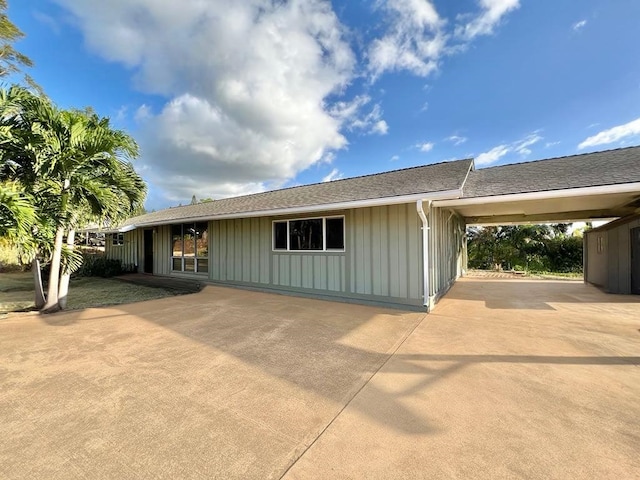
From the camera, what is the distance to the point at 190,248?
11.3m

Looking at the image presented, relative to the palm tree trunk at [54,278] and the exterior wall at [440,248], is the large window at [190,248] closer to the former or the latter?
the palm tree trunk at [54,278]

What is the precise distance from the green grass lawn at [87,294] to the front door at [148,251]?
6.77 ft

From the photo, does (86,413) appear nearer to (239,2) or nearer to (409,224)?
(409,224)

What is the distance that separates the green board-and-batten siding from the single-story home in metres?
0.02

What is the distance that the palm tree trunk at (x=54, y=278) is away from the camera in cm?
586

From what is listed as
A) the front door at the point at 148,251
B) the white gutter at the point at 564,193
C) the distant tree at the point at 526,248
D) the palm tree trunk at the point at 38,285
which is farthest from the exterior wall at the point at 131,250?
the distant tree at the point at 526,248

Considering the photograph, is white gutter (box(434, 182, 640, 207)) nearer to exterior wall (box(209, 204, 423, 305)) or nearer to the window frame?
exterior wall (box(209, 204, 423, 305))

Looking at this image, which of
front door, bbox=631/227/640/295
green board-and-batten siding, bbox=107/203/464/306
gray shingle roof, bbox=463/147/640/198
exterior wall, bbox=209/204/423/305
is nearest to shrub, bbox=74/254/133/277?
green board-and-batten siding, bbox=107/203/464/306

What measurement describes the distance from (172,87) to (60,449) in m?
13.2

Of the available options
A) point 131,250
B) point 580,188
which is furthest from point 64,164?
point 580,188

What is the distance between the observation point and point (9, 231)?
14.8 ft

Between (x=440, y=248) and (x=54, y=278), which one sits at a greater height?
(x=440, y=248)

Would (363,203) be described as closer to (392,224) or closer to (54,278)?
(392,224)

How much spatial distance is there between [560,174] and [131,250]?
16815 millimetres
